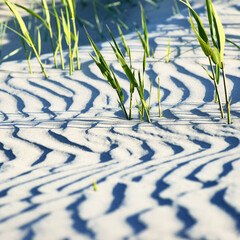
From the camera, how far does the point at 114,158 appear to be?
6.58 ft

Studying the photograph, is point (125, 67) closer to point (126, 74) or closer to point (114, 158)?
point (126, 74)

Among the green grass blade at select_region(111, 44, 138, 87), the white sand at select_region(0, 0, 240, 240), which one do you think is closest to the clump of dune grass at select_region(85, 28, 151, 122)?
the green grass blade at select_region(111, 44, 138, 87)

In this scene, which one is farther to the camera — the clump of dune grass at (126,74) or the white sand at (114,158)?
the clump of dune grass at (126,74)

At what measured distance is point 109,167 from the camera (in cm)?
186

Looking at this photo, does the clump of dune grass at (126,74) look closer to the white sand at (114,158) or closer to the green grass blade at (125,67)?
the green grass blade at (125,67)

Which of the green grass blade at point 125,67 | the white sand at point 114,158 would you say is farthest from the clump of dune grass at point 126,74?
Result: the white sand at point 114,158

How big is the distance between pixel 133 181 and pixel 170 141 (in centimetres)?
59

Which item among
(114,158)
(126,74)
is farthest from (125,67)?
(114,158)

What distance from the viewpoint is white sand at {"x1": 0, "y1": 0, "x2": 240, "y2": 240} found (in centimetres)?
Answer: 128

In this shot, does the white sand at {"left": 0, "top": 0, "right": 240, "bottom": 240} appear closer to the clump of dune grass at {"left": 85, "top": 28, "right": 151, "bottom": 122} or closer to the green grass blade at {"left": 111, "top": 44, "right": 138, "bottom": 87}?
Answer: the clump of dune grass at {"left": 85, "top": 28, "right": 151, "bottom": 122}

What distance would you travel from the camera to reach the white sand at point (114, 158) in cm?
128

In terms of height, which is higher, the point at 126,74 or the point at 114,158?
the point at 126,74

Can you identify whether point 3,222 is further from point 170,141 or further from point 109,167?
point 170,141

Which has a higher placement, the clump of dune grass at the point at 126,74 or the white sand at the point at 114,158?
the clump of dune grass at the point at 126,74
